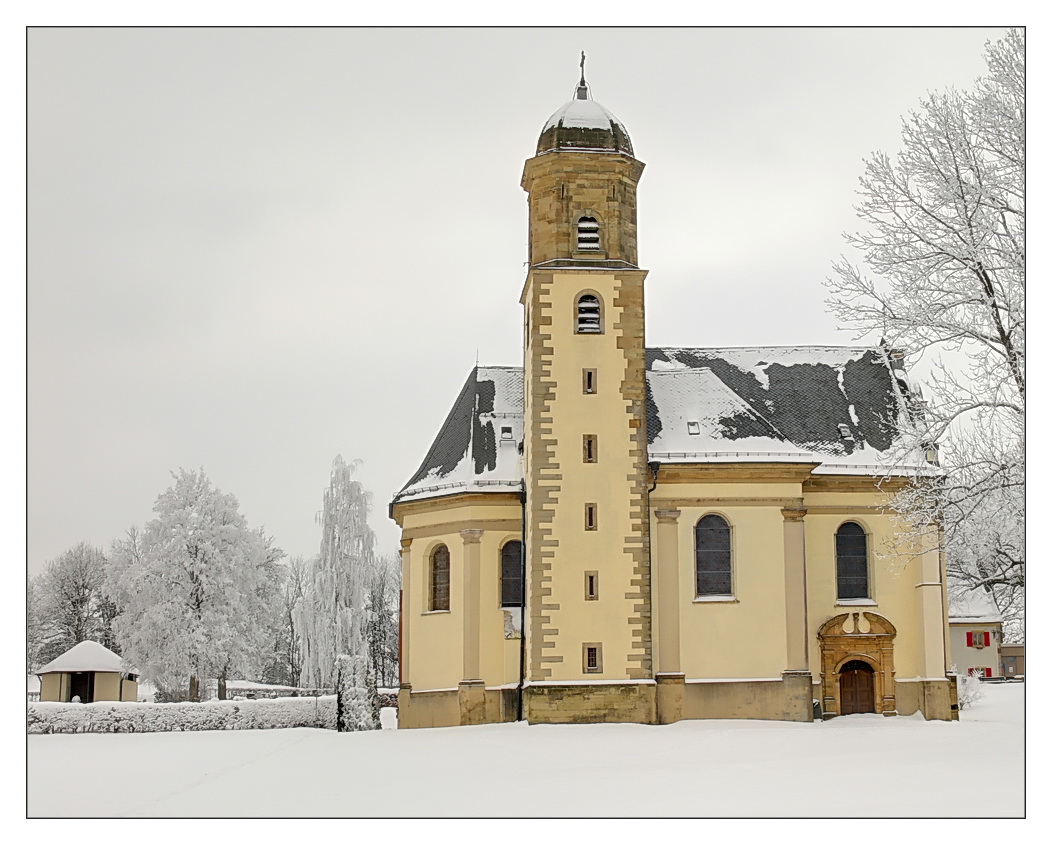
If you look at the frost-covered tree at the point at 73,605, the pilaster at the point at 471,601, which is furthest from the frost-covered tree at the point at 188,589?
the pilaster at the point at 471,601

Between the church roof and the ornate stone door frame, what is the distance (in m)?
4.06

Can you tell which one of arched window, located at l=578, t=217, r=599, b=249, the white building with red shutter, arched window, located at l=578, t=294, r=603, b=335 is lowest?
the white building with red shutter

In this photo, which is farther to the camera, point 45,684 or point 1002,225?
point 45,684

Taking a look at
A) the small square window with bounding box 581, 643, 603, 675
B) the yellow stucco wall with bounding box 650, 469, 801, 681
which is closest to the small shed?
the small square window with bounding box 581, 643, 603, 675

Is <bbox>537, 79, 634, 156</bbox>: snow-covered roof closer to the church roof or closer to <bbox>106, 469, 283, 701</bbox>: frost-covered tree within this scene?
the church roof

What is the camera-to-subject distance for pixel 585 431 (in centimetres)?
3481

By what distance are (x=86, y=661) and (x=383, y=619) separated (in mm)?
16260

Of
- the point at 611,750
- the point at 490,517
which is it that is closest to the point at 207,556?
the point at 490,517

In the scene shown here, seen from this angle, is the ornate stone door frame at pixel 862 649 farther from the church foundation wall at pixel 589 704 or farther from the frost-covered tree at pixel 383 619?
the frost-covered tree at pixel 383 619

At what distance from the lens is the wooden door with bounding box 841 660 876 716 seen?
3678 centimetres

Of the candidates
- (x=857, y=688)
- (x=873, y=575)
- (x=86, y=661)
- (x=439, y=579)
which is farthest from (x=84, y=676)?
(x=873, y=575)
